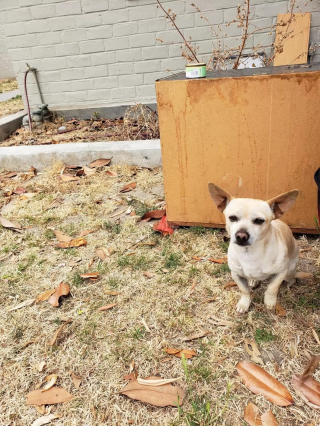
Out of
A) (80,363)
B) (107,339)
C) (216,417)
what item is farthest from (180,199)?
(216,417)

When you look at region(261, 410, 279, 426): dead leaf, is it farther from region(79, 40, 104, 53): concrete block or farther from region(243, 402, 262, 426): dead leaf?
region(79, 40, 104, 53): concrete block

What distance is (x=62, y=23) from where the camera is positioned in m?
6.12

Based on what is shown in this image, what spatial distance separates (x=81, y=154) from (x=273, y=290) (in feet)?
12.0

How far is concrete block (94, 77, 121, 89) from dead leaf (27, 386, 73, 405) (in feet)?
18.7

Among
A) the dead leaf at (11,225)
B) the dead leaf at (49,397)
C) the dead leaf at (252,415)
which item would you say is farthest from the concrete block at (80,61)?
the dead leaf at (252,415)

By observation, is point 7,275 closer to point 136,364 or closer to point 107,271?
point 107,271

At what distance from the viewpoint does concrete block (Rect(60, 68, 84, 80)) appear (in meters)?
6.46

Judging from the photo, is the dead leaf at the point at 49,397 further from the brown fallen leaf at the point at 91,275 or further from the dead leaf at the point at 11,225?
the dead leaf at the point at 11,225

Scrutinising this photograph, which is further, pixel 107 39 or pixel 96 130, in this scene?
pixel 96 130

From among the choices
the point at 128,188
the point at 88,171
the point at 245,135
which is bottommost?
the point at 128,188

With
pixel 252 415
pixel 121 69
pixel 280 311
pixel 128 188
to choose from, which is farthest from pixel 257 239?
pixel 121 69

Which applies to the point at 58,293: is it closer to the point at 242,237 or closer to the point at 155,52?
the point at 242,237

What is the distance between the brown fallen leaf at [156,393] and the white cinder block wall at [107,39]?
5.49 meters

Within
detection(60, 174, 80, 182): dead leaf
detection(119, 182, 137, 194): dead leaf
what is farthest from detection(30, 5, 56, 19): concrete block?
detection(119, 182, 137, 194): dead leaf
